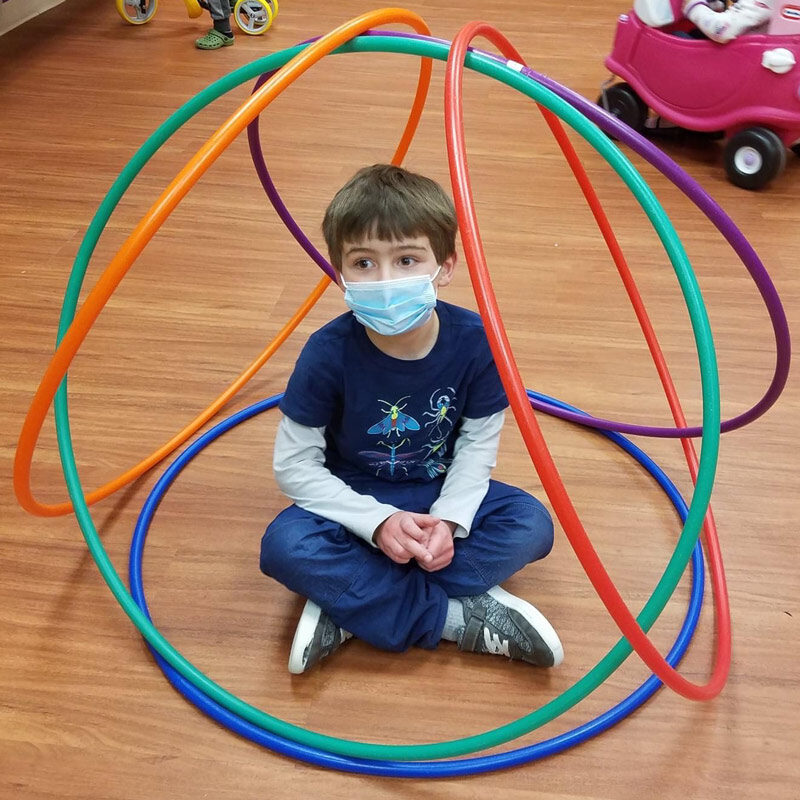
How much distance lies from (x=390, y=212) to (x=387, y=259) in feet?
0.17

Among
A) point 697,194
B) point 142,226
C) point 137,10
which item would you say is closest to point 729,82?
point 697,194

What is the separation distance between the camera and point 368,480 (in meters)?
1.20

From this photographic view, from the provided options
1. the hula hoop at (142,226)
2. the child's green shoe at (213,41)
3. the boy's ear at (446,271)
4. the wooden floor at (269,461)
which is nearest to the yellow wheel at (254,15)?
the child's green shoe at (213,41)

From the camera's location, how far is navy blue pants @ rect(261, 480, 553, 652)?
3.60 feet

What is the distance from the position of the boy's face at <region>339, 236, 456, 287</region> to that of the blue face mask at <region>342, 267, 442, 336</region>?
0.5 inches

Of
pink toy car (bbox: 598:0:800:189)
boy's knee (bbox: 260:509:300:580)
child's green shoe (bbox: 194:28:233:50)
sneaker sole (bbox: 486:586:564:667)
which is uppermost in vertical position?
pink toy car (bbox: 598:0:800:189)

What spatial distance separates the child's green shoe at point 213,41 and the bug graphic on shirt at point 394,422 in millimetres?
2336

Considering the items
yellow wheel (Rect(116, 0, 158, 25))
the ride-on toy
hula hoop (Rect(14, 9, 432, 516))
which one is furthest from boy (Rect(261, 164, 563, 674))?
yellow wheel (Rect(116, 0, 158, 25))

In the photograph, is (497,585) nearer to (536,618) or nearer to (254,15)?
(536,618)

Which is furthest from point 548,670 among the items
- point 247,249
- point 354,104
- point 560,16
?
point 560,16

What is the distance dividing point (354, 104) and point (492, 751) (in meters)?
2.08

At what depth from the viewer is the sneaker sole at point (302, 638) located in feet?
3.53

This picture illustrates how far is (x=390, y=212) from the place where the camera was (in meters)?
1.00

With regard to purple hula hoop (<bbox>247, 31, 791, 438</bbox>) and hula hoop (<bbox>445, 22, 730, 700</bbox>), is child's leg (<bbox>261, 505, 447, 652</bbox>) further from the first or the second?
purple hula hoop (<bbox>247, 31, 791, 438</bbox>)
